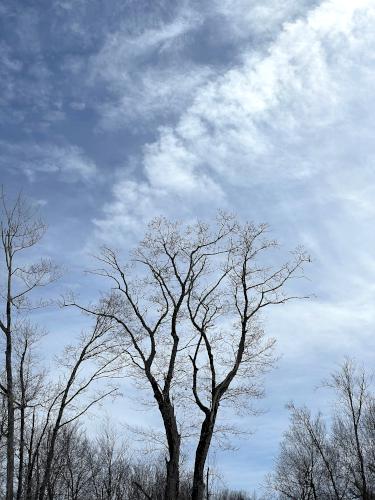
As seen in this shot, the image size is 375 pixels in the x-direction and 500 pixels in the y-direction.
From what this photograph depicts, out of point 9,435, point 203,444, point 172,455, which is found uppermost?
point 9,435

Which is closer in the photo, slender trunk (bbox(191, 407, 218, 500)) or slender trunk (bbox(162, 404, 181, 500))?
slender trunk (bbox(162, 404, 181, 500))

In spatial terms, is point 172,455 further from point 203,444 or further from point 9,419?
point 9,419

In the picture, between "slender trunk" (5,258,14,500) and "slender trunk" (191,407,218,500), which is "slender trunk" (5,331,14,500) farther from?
"slender trunk" (191,407,218,500)

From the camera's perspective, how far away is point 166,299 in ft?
72.5

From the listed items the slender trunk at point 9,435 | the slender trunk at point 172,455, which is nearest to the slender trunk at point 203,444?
the slender trunk at point 172,455

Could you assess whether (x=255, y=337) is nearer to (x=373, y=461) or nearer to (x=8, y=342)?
(x=8, y=342)

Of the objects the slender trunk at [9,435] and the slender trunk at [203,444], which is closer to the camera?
the slender trunk at [9,435]

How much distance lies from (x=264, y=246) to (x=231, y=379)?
563cm

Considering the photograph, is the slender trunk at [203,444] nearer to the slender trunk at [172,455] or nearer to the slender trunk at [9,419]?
the slender trunk at [172,455]

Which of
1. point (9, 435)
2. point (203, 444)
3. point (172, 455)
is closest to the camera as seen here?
point (9, 435)

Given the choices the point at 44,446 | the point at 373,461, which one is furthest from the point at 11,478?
the point at 373,461

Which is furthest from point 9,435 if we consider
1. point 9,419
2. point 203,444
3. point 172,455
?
point 203,444

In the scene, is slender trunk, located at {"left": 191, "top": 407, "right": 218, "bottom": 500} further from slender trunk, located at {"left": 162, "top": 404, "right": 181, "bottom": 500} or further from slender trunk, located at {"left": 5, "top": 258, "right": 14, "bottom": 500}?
slender trunk, located at {"left": 5, "top": 258, "right": 14, "bottom": 500}

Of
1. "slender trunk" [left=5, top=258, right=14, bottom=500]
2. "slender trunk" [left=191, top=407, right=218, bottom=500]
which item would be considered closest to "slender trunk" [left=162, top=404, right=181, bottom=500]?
"slender trunk" [left=191, top=407, right=218, bottom=500]
